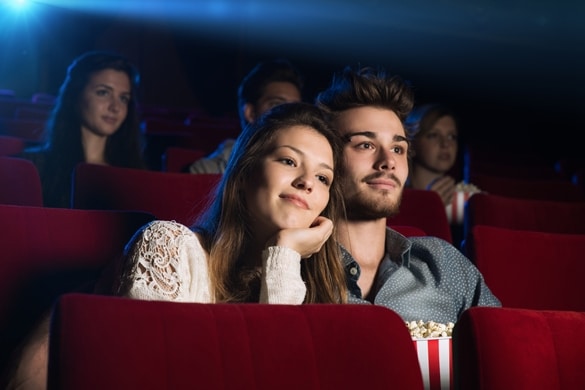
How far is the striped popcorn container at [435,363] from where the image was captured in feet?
2.90

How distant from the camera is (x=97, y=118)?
2.25m

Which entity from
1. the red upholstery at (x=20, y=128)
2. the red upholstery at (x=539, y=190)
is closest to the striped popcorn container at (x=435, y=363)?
the red upholstery at (x=539, y=190)

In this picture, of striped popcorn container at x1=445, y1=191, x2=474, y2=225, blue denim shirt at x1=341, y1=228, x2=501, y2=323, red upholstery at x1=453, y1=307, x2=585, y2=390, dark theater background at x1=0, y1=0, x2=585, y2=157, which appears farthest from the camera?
dark theater background at x1=0, y1=0, x2=585, y2=157

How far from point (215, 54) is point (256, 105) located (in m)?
4.69

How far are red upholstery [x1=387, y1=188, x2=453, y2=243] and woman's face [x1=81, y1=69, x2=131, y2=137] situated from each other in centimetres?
82

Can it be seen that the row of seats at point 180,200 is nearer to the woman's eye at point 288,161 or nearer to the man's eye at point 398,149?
the man's eye at point 398,149

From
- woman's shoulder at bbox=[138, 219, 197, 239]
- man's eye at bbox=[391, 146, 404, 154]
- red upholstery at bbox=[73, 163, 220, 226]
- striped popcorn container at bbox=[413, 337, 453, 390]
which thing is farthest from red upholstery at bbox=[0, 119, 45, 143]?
striped popcorn container at bbox=[413, 337, 453, 390]

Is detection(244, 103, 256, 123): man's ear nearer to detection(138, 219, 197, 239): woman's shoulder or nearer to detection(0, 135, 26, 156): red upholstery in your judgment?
detection(0, 135, 26, 156): red upholstery

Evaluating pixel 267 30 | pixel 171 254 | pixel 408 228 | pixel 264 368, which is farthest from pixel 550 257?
pixel 267 30

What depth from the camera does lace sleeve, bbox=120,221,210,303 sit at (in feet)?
3.14

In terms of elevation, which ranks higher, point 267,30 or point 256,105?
point 267,30

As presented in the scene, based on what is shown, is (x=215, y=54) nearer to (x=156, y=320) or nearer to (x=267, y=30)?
(x=267, y=30)

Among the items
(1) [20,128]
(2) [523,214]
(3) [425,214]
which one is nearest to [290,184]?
(3) [425,214]

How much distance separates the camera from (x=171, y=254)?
993 millimetres
